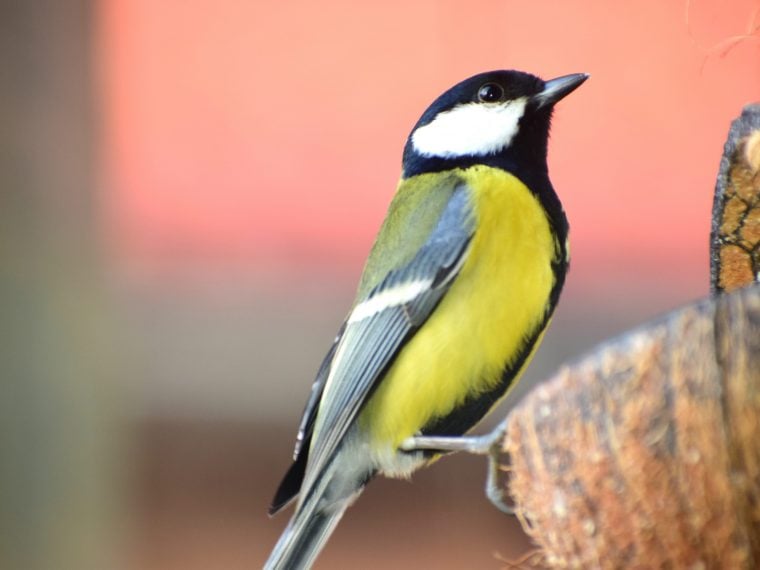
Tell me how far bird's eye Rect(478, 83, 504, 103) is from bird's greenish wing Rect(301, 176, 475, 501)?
0.28 ft

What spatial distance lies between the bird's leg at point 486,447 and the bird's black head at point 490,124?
0.88ft

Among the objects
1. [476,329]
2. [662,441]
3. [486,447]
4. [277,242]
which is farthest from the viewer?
[277,242]

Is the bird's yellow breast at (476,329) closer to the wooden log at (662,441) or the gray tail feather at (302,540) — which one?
the gray tail feather at (302,540)

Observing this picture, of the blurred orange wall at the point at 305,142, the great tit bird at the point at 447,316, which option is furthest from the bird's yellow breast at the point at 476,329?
the blurred orange wall at the point at 305,142

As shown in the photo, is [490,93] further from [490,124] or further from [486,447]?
[486,447]

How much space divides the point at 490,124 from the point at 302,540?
423mm

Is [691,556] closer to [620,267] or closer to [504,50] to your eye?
[504,50]

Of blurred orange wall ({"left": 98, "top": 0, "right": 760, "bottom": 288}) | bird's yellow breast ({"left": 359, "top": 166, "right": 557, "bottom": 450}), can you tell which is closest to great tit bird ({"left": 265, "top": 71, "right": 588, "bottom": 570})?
bird's yellow breast ({"left": 359, "top": 166, "right": 557, "bottom": 450})

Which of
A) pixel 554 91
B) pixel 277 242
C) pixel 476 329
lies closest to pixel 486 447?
pixel 476 329

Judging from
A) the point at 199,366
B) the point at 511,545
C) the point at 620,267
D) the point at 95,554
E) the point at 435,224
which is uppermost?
the point at 435,224

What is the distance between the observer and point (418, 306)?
114 centimetres

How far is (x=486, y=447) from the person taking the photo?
0.97 meters

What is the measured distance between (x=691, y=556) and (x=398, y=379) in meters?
0.39

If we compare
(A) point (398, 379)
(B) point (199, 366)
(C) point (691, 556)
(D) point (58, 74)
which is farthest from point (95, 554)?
(C) point (691, 556)
